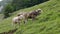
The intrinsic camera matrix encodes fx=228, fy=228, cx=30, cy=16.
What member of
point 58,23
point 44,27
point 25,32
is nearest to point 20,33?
point 25,32

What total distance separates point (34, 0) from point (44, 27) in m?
49.8

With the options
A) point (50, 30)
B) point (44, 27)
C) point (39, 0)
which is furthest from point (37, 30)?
point (39, 0)

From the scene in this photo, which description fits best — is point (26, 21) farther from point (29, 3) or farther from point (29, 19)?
point (29, 3)

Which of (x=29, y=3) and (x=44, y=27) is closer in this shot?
(x=44, y=27)

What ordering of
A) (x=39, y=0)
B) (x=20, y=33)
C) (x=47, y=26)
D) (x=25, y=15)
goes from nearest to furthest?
(x=47, y=26) → (x=20, y=33) → (x=25, y=15) → (x=39, y=0)

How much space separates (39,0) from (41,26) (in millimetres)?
47357

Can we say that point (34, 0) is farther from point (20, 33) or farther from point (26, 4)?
point (20, 33)

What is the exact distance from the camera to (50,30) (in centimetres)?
1973

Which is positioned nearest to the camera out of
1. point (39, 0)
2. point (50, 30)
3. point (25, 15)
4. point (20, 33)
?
point (50, 30)

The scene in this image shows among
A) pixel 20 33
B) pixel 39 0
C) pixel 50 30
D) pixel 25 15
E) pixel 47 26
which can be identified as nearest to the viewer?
pixel 50 30

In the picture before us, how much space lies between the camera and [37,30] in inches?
845

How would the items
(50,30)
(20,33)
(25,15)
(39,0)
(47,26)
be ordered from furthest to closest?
1. (39,0)
2. (25,15)
3. (20,33)
4. (47,26)
5. (50,30)

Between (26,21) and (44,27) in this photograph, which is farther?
(26,21)

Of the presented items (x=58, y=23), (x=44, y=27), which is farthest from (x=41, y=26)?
(x=58, y=23)
